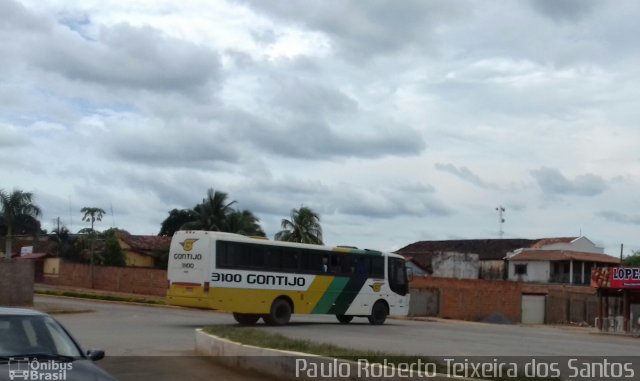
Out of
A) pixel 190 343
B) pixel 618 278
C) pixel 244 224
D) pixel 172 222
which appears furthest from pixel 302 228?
pixel 190 343

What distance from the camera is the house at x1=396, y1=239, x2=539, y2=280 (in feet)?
224

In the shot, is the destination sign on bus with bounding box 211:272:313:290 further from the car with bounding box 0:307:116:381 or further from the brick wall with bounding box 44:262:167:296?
the brick wall with bounding box 44:262:167:296

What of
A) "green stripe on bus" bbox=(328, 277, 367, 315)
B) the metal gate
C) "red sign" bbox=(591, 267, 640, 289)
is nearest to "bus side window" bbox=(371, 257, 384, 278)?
"green stripe on bus" bbox=(328, 277, 367, 315)

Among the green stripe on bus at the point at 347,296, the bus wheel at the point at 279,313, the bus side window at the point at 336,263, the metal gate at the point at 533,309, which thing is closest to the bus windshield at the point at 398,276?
the green stripe on bus at the point at 347,296

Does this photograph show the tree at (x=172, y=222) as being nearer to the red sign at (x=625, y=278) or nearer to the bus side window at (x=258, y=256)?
the red sign at (x=625, y=278)

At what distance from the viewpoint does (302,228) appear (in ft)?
219

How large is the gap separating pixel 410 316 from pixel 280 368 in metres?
32.7

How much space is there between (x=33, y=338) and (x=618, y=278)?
107ft

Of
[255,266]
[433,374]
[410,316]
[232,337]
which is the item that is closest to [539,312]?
[410,316]

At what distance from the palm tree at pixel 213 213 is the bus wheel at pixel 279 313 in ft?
118

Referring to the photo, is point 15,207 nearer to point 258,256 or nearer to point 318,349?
point 258,256

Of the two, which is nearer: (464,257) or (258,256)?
(258,256)

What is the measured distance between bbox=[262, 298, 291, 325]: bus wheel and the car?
18172 millimetres

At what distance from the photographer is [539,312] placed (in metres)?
50.1
